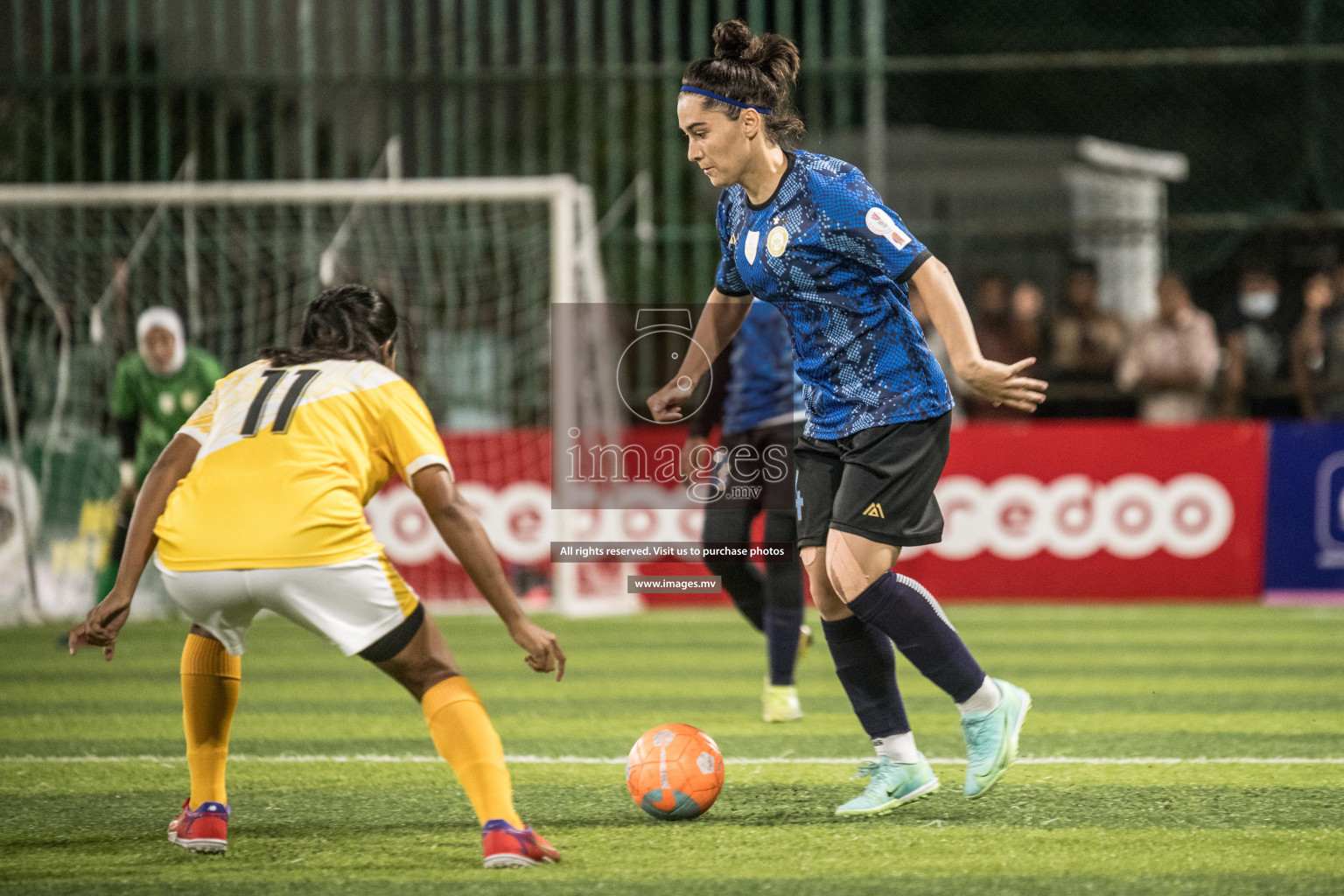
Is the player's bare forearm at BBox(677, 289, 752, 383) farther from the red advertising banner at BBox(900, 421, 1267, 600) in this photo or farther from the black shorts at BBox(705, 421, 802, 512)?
the red advertising banner at BBox(900, 421, 1267, 600)

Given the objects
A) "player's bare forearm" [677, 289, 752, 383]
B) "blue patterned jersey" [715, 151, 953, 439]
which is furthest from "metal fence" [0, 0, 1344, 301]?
"blue patterned jersey" [715, 151, 953, 439]

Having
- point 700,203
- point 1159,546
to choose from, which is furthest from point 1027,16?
point 1159,546

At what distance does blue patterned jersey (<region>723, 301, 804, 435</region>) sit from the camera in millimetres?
6816

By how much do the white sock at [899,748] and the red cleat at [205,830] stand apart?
1.83 meters

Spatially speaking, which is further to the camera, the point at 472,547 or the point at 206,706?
the point at 206,706

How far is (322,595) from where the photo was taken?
150 inches

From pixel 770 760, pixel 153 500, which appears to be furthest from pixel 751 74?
pixel 770 760

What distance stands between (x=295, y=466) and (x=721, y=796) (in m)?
1.86

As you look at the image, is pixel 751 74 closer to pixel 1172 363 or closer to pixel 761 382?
pixel 761 382

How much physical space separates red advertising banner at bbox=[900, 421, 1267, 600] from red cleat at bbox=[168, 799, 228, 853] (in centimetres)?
823

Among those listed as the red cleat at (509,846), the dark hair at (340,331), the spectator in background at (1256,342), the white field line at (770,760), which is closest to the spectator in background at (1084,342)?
the spectator in background at (1256,342)

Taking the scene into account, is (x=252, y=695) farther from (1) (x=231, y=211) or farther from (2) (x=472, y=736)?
(1) (x=231, y=211)

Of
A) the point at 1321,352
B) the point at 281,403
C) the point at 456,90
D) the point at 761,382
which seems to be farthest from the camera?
the point at 456,90

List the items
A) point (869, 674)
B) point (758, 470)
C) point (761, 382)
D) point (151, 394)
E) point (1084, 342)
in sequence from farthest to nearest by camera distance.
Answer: point (1084, 342) → point (151, 394) → point (758, 470) → point (761, 382) → point (869, 674)
